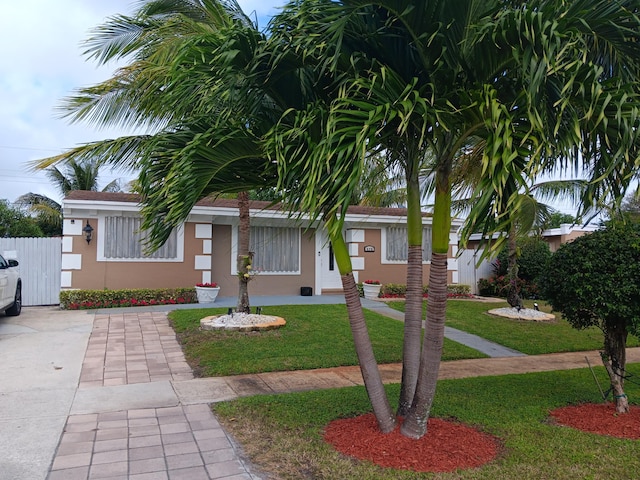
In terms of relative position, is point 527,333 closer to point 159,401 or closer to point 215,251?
point 159,401

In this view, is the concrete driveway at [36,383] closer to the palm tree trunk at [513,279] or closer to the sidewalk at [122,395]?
the sidewalk at [122,395]

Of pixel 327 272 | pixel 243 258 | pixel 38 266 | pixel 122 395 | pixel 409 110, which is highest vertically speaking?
pixel 409 110

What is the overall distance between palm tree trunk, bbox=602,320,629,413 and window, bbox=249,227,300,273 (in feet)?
35.1

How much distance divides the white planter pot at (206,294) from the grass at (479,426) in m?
7.84

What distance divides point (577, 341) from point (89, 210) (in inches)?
470

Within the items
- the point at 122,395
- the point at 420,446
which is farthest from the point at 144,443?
the point at 420,446

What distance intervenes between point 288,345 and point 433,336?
472 centimetres

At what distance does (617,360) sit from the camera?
5277 millimetres

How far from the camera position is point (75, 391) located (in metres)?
5.94

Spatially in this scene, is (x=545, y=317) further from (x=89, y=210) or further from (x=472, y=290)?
Result: (x=89, y=210)

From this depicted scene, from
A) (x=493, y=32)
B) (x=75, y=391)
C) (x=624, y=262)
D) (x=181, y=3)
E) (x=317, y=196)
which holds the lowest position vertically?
(x=75, y=391)

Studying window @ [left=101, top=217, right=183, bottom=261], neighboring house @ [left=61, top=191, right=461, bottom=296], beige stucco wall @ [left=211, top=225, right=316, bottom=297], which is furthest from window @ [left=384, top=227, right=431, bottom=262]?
window @ [left=101, top=217, right=183, bottom=261]

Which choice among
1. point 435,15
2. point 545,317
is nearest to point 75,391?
point 435,15

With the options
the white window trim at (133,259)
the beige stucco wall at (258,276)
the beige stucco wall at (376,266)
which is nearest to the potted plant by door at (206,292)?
the white window trim at (133,259)
